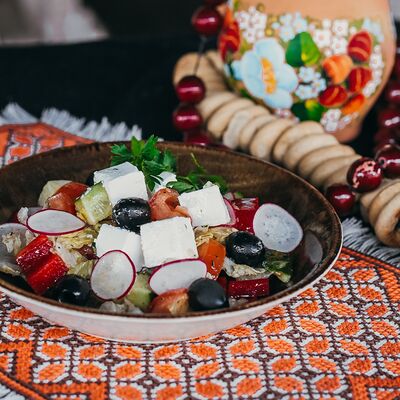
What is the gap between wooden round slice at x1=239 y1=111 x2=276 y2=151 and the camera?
151 cm

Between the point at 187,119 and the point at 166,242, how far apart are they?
642 millimetres

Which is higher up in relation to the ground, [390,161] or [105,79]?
[390,161]

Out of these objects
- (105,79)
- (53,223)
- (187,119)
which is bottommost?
(105,79)

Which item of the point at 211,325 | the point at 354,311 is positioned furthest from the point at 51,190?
the point at 354,311

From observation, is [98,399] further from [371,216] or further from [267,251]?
[371,216]

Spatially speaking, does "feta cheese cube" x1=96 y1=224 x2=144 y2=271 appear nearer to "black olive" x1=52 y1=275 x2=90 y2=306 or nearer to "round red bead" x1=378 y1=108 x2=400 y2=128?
"black olive" x1=52 y1=275 x2=90 y2=306

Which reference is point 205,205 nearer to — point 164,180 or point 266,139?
point 164,180

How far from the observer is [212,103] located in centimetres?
162

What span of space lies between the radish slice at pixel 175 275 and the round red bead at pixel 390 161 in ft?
1.71

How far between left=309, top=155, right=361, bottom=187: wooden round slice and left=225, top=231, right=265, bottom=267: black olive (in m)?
0.37

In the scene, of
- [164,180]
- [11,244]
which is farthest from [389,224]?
[11,244]

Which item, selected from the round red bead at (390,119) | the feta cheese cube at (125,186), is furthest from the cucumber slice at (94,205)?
the round red bead at (390,119)

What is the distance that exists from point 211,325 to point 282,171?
408 mm

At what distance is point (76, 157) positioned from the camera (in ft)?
4.21
